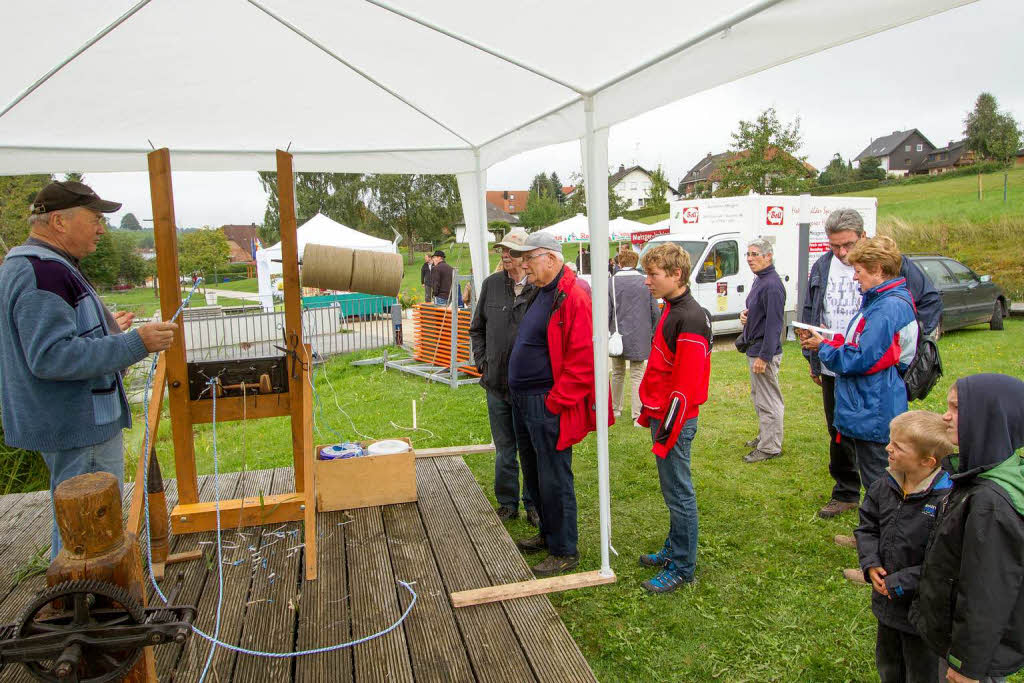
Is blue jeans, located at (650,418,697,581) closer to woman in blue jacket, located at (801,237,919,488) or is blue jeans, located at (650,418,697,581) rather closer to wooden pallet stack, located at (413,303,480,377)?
woman in blue jacket, located at (801,237,919,488)

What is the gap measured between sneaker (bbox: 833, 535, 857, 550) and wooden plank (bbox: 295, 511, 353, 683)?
3.14 m

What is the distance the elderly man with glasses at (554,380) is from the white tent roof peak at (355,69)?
896 mm

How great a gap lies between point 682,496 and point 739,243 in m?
9.26

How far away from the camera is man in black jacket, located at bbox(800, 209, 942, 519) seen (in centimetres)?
399

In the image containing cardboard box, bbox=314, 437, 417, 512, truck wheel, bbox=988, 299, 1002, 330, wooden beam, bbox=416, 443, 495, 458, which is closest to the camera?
cardboard box, bbox=314, 437, 417, 512

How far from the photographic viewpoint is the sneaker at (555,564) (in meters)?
3.66

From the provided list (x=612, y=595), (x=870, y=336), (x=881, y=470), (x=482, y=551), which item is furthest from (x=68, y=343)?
(x=881, y=470)

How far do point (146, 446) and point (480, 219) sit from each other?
13.5 feet

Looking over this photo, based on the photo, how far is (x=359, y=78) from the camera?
169 inches

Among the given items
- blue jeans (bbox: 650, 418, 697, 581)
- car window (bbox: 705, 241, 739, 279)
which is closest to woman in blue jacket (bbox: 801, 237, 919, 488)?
blue jeans (bbox: 650, 418, 697, 581)

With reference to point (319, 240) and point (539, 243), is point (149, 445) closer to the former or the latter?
point (539, 243)

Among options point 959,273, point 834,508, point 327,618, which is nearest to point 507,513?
point 327,618

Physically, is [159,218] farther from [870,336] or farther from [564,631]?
[870,336]

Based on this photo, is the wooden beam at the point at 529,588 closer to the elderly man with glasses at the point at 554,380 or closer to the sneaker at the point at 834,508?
the elderly man with glasses at the point at 554,380
